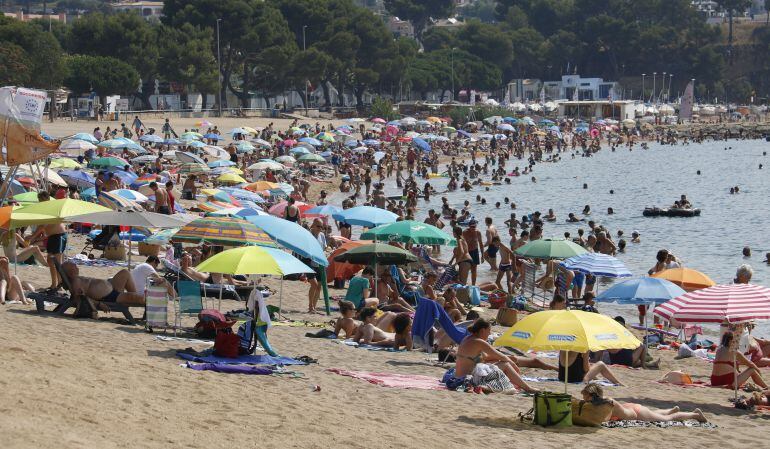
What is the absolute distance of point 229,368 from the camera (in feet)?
33.1

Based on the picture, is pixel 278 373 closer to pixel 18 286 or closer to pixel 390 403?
pixel 390 403

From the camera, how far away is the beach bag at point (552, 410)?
30.5ft

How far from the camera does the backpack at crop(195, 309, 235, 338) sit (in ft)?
38.3

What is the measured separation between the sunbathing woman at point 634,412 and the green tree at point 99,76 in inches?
2194

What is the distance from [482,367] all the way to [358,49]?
80787 mm

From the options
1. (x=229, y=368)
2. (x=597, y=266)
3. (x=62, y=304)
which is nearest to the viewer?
(x=229, y=368)

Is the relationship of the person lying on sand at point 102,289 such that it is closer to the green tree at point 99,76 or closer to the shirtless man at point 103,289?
the shirtless man at point 103,289

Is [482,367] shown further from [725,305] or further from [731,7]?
[731,7]

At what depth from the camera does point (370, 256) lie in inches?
596

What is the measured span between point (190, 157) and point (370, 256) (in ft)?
62.2

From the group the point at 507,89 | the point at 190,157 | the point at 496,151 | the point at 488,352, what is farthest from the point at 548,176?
the point at 507,89

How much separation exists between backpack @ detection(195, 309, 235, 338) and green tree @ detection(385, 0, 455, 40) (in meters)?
131

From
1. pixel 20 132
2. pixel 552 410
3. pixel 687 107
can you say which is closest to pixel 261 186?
pixel 20 132

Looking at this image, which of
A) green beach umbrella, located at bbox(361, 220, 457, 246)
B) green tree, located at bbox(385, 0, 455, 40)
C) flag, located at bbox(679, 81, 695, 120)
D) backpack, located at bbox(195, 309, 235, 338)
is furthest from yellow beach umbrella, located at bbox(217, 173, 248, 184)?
green tree, located at bbox(385, 0, 455, 40)
